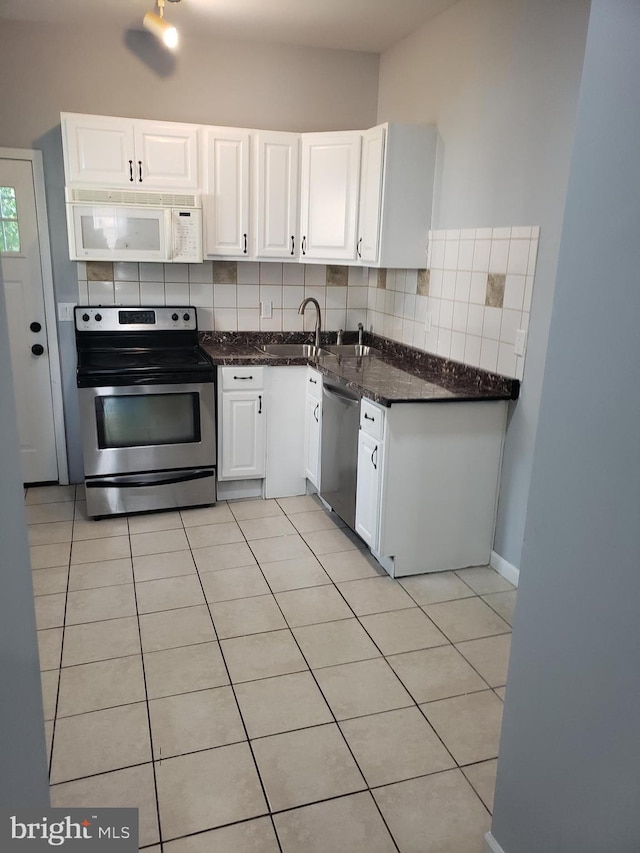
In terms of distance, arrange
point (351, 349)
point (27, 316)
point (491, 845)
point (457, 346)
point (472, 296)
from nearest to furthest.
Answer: point (491, 845) → point (472, 296) → point (457, 346) → point (27, 316) → point (351, 349)

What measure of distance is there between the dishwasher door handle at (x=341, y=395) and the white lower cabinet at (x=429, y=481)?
0.13m

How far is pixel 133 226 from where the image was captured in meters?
3.60

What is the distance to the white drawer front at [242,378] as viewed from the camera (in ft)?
12.3

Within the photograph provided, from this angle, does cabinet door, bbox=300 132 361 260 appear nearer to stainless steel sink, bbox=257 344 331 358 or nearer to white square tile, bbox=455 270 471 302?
stainless steel sink, bbox=257 344 331 358

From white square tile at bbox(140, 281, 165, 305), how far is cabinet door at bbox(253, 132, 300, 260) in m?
0.66

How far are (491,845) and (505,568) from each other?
1.58 m

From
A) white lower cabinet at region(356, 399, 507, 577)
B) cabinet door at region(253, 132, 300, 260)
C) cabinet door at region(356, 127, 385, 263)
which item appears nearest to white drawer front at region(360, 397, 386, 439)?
white lower cabinet at region(356, 399, 507, 577)

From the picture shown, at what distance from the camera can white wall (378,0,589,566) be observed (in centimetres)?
256

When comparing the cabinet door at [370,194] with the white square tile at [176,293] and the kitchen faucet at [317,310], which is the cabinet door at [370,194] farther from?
the white square tile at [176,293]

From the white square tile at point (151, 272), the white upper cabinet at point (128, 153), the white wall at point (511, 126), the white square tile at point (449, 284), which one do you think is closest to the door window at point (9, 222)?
the white upper cabinet at point (128, 153)

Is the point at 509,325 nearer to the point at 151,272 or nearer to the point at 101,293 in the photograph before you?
the point at 151,272

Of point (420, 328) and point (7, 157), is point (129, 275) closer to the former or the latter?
point (7, 157)

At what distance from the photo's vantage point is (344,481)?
3439 millimetres

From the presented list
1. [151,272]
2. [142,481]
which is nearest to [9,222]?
[151,272]
